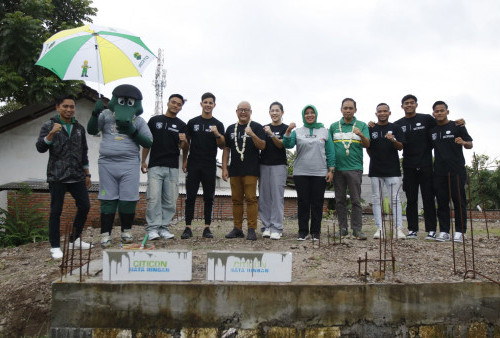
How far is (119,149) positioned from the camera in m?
4.93

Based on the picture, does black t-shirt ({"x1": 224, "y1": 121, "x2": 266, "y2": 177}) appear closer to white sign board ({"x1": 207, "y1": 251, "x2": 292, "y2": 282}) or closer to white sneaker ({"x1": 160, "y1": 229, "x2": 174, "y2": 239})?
white sneaker ({"x1": 160, "y1": 229, "x2": 174, "y2": 239})

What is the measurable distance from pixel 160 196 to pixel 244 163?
1264 millimetres

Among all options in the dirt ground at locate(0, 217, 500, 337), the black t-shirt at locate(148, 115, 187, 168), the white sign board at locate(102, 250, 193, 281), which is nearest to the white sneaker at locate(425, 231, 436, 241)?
the dirt ground at locate(0, 217, 500, 337)

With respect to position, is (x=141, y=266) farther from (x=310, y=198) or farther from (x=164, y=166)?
(x=310, y=198)

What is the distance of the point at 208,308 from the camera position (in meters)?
3.27

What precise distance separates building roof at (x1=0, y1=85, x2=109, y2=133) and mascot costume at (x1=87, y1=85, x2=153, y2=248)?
24.8 ft

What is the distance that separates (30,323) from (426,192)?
523 cm

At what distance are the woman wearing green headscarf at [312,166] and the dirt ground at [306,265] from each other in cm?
39

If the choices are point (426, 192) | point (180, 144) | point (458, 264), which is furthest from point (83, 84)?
point (458, 264)

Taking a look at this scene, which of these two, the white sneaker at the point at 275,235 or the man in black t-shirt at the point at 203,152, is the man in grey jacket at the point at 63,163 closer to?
the man in black t-shirt at the point at 203,152

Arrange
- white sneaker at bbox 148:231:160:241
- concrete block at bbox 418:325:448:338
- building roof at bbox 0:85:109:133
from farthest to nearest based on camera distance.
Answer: building roof at bbox 0:85:109:133
white sneaker at bbox 148:231:160:241
concrete block at bbox 418:325:448:338

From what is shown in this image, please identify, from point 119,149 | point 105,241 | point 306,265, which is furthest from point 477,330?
point 119,149

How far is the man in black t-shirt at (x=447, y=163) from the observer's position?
5.46 metres

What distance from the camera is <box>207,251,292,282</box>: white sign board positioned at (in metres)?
3.39
